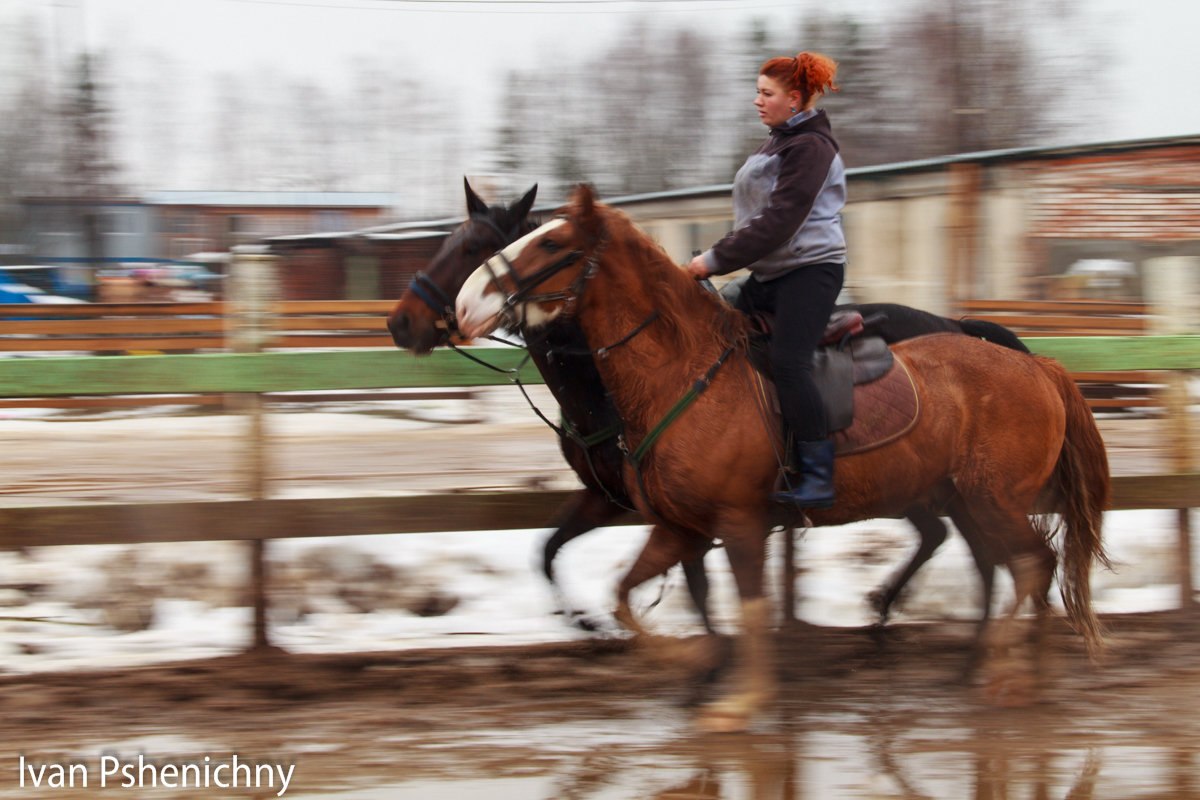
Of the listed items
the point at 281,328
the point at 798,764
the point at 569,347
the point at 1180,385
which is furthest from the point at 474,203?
the point at 281,328

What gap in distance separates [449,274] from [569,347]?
0.63m

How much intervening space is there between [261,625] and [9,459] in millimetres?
5580

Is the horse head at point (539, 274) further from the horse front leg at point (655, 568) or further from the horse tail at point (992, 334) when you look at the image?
the horse tail at point (992, 334)

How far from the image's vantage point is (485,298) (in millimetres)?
4258

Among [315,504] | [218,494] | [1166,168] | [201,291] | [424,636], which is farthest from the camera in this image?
[201,291]

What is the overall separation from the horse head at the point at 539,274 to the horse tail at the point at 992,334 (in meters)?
2.01

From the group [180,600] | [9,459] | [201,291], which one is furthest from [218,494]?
A: [201,291]

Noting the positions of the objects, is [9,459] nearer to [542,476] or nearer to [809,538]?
[542,476]

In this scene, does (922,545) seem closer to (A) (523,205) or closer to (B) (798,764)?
(B) (798,764)

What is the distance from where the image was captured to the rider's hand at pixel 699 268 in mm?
4504

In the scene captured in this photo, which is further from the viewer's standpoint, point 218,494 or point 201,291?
point 201,291

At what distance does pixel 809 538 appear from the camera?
6367 millimetres

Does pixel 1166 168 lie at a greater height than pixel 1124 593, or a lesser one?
greater

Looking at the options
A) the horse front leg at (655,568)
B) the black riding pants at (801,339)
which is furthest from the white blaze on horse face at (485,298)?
the horse front leg at (655,568)
